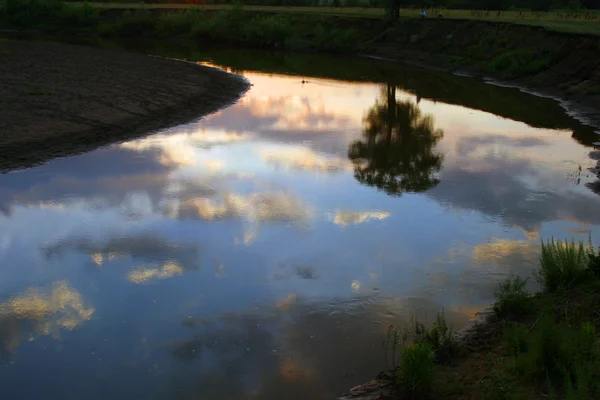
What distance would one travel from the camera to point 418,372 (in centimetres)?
755

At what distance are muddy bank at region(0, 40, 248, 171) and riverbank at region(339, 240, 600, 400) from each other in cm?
1408

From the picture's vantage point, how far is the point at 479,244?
13.5 meters

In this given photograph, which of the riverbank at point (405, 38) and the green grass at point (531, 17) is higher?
the green grass at point (531, 17)

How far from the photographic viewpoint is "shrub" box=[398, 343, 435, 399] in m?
7.55

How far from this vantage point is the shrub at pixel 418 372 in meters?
7.55

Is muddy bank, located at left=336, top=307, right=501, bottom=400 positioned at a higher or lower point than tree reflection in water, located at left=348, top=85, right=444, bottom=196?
higher

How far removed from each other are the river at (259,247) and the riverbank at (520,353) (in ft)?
2.52

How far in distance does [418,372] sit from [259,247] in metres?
5.96

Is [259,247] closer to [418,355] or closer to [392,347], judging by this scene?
[392,347]

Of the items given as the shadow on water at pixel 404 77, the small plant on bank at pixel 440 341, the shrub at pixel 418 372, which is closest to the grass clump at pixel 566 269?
the small plant on bank at pixel 440 341

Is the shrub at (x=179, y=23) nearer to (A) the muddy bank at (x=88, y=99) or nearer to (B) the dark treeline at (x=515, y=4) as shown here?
(B) the dark treeline at (x=515, y=4)

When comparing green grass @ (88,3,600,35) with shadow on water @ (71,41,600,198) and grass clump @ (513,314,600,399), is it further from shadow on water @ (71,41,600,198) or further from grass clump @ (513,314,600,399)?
grass clump @ (513,314,600,399)

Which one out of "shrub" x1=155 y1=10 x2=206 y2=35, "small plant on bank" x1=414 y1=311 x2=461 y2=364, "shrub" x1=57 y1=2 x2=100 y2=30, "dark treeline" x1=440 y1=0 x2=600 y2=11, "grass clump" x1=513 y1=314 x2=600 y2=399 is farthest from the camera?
"shrub" x1=57 y1=2 x2=100 y2=30

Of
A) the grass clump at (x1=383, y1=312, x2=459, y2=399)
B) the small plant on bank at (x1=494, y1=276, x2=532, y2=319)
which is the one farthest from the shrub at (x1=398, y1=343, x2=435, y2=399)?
the small plant on bank at (x1=494, y1=276, x2=532, y2=319)
